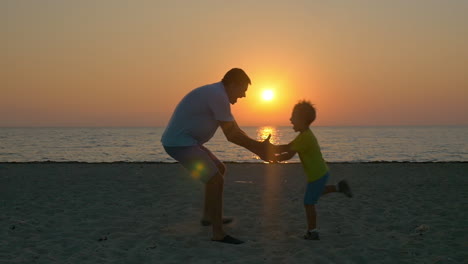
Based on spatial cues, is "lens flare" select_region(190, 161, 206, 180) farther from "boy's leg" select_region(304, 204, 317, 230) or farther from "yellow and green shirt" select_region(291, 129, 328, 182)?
"boy's leg" select_region(304, 204, 317, 230)

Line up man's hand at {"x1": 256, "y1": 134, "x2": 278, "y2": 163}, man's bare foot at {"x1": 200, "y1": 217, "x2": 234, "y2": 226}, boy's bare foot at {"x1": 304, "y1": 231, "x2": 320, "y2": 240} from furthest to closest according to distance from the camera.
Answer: man's bare foot at {"x1": 200, "y1": 217, "x2": 234, "y2": 226} → boy's bare foot at {"x1": 304, "y1": 231, "x2": 320, "y2": 240} → man's hand at {"x1": 256, "y1": 134, "x2": 278, "y2": 163}

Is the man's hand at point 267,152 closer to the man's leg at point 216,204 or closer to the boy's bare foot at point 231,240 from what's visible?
the man's leg at point 216,204

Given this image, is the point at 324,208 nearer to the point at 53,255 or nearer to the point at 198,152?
the point at 198,152

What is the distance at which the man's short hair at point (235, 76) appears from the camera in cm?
539

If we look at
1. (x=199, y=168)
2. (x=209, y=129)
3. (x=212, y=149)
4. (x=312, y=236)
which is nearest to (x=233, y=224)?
A: (x=312, y=236)

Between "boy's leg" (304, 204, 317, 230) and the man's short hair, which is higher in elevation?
the man's short hair

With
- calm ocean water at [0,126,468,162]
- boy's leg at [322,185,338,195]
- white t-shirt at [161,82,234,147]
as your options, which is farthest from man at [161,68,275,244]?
calm ocean water at [0,126,468,162]

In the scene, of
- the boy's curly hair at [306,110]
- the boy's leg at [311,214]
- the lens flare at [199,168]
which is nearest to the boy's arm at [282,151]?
the boy's curly hair at [306,110]

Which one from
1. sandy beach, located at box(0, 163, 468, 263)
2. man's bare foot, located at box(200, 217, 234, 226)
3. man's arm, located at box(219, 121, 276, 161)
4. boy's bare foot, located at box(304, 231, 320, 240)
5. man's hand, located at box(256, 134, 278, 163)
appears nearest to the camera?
sandy beach, located at box(0, 163, 468, 263)

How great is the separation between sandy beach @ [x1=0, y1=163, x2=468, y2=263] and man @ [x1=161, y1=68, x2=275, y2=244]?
735mm

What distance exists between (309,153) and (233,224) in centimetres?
197

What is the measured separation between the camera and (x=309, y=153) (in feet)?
17.5

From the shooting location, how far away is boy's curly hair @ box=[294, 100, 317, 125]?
5.23 m

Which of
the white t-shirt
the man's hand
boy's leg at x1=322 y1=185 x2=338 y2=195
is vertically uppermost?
the white t-shirt
